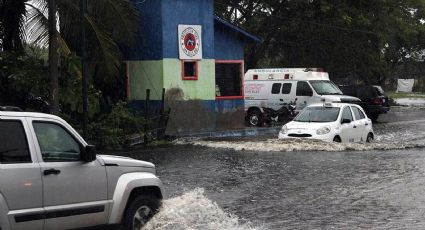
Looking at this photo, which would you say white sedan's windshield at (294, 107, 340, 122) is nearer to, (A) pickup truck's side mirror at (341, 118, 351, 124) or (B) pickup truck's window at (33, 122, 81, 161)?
(A) pickup truck's side mirror at (341, 118, 351, 124)

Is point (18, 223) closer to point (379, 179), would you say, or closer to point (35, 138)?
point (35, 138)

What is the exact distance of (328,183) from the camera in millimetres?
12273

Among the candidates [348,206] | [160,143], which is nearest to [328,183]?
[348,206]

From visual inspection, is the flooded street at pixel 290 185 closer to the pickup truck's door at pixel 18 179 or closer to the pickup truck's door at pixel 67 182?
the pickup truck's door at pixel 67 182

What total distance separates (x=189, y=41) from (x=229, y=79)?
339 cm

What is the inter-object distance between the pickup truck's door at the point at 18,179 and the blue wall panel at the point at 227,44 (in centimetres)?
1888

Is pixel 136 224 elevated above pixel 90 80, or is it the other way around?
pixel 90 80

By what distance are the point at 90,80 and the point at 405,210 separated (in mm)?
12557

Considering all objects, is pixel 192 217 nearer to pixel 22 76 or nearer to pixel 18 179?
pixel 18 179

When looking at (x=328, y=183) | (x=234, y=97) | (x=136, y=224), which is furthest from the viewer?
(x=234, y=97)

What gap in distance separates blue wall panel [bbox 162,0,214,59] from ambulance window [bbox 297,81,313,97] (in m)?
6.42

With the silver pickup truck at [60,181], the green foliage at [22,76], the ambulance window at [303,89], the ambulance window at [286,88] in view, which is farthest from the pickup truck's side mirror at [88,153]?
the ambulance window at [286,88]

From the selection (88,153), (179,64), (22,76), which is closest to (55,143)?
(88,153)

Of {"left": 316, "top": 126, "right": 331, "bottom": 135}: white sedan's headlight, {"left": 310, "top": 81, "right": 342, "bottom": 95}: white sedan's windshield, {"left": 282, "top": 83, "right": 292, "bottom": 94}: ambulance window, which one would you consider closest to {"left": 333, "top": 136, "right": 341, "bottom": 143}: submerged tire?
{"left": 316, "top": 126, "right": 331, "bottom": 135}: white sedan's headlight
